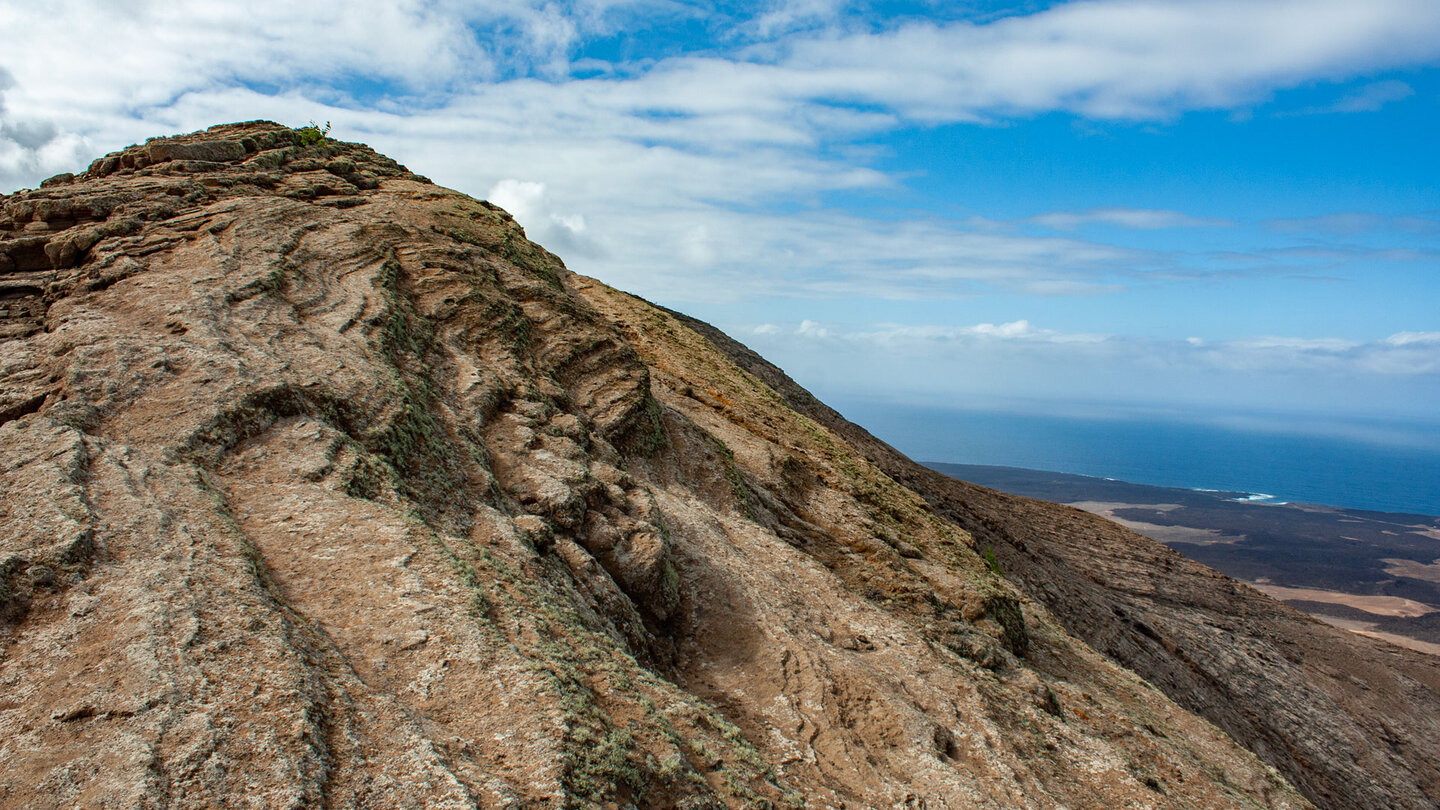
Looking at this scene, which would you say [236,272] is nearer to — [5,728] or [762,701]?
[5,728]

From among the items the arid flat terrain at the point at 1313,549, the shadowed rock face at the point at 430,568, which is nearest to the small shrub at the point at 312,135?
the shadowed rock face at the point at 430,568

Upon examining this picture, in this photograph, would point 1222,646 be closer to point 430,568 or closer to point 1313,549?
point 430,568

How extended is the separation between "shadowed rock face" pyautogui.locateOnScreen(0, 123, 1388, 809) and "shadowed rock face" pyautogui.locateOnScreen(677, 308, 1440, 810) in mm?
9945

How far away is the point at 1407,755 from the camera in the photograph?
2728 cm

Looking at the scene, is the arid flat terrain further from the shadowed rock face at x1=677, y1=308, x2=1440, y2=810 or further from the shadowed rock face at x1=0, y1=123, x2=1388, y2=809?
the shadowed rock face at x1=0, y1=123, x2=1388, y2=809

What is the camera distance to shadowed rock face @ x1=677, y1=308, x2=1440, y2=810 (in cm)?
2436

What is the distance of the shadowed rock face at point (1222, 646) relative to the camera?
24.4 m

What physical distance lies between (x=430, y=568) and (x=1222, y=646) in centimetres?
3285

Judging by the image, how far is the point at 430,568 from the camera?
6.83m

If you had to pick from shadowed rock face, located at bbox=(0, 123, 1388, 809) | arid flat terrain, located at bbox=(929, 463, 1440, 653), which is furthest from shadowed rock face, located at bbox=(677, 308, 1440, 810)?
arid flat terrain, located at bbox=(929, 463, 1440, 653)

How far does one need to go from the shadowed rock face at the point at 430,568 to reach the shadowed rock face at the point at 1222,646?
9.94 metres

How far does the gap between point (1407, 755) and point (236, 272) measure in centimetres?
3903

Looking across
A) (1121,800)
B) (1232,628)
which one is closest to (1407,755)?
(1232,628)

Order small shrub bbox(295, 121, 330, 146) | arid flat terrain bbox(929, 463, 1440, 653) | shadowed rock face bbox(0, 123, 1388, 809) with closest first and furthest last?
shadowed rock face bbox(0, 123, 1388, 809) < small shrub bbox(295, 121, 330, 146) < arid flat terrain bbox(929, 463, 1440, 653)
